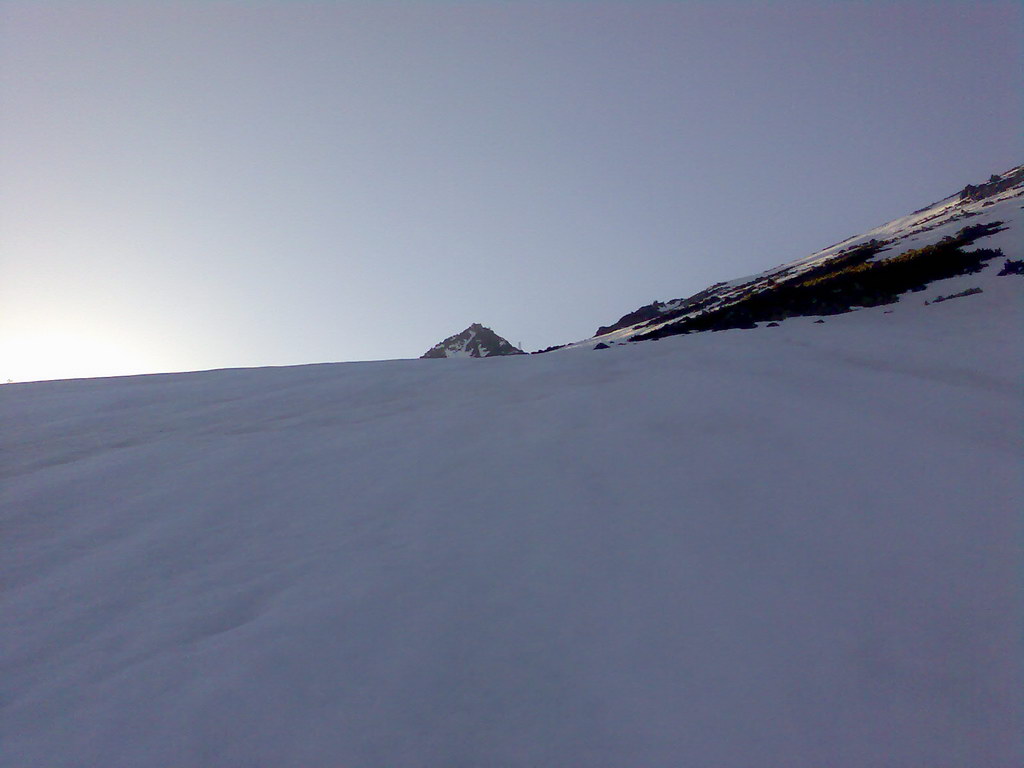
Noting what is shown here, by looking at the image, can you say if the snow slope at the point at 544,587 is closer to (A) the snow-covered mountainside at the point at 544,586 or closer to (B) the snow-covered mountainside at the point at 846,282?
(A) the snow-covered mountainside at the point at 544,586

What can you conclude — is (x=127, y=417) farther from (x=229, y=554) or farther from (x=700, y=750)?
(x=700, y=750)

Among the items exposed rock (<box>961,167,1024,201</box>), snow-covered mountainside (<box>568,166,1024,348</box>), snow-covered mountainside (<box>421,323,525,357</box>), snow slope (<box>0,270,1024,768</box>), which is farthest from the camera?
snow-covered mountainside (<box>421,323,525,357</box>)

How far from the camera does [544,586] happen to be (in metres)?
3.40

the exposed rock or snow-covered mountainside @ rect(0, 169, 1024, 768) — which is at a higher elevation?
the exposed rock

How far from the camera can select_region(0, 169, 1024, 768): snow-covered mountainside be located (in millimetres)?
2502

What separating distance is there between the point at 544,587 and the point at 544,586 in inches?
0.4

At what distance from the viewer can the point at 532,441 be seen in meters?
5.89

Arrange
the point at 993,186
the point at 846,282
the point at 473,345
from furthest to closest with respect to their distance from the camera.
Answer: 1. the point at 473,345
2. the point at 993,186
3. the point at 846,282

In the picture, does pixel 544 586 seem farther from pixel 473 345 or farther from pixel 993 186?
pixel 473 345

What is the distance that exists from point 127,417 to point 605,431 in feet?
22.8

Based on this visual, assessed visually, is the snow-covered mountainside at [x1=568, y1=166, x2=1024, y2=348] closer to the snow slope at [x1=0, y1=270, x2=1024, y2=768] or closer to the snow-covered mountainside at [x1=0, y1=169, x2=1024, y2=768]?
the snow slope at [x1=0, y1=270, x2=1024, y2=768]

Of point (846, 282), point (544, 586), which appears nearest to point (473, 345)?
point (846, 282)

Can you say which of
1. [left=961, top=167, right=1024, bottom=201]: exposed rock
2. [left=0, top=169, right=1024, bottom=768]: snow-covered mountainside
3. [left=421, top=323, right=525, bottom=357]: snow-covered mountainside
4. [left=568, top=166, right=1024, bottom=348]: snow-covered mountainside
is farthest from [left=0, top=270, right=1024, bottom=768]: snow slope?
[left=421, top=323, right=525, bottom=357]: snow-covered mountainside

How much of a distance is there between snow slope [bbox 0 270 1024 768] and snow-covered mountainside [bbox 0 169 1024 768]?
0.02m
